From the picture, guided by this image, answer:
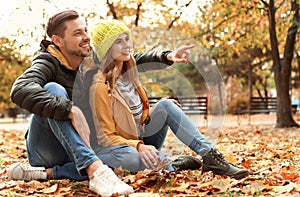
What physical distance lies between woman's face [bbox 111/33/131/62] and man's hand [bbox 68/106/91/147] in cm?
56

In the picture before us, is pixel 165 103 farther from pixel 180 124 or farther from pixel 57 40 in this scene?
pixel 57 40

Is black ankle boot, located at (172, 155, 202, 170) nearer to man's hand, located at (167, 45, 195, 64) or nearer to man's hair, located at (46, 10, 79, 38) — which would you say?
man's hand, located at (167, 45, 195, 64)

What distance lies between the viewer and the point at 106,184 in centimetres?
256

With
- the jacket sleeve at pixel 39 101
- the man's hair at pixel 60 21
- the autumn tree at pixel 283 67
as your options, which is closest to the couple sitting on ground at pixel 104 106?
the man's hair at pixel 60 21

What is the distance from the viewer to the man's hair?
2.96 meters

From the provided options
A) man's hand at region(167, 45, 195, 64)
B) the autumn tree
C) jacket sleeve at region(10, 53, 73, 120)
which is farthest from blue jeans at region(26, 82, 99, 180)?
the autumn tree

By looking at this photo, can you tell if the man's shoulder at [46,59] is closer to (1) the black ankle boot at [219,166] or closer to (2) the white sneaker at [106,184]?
(2) the white sneaker at [106,184]

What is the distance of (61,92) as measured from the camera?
2695 millimetres

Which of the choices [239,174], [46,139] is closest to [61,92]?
[46,139]

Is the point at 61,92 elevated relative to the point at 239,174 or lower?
elevated

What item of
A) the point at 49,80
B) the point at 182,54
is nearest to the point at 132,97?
the point at 182,54

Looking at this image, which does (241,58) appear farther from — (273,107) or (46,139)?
(46,139)

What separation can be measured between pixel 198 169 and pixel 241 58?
21045 millimetres

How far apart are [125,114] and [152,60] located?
1.62ft
